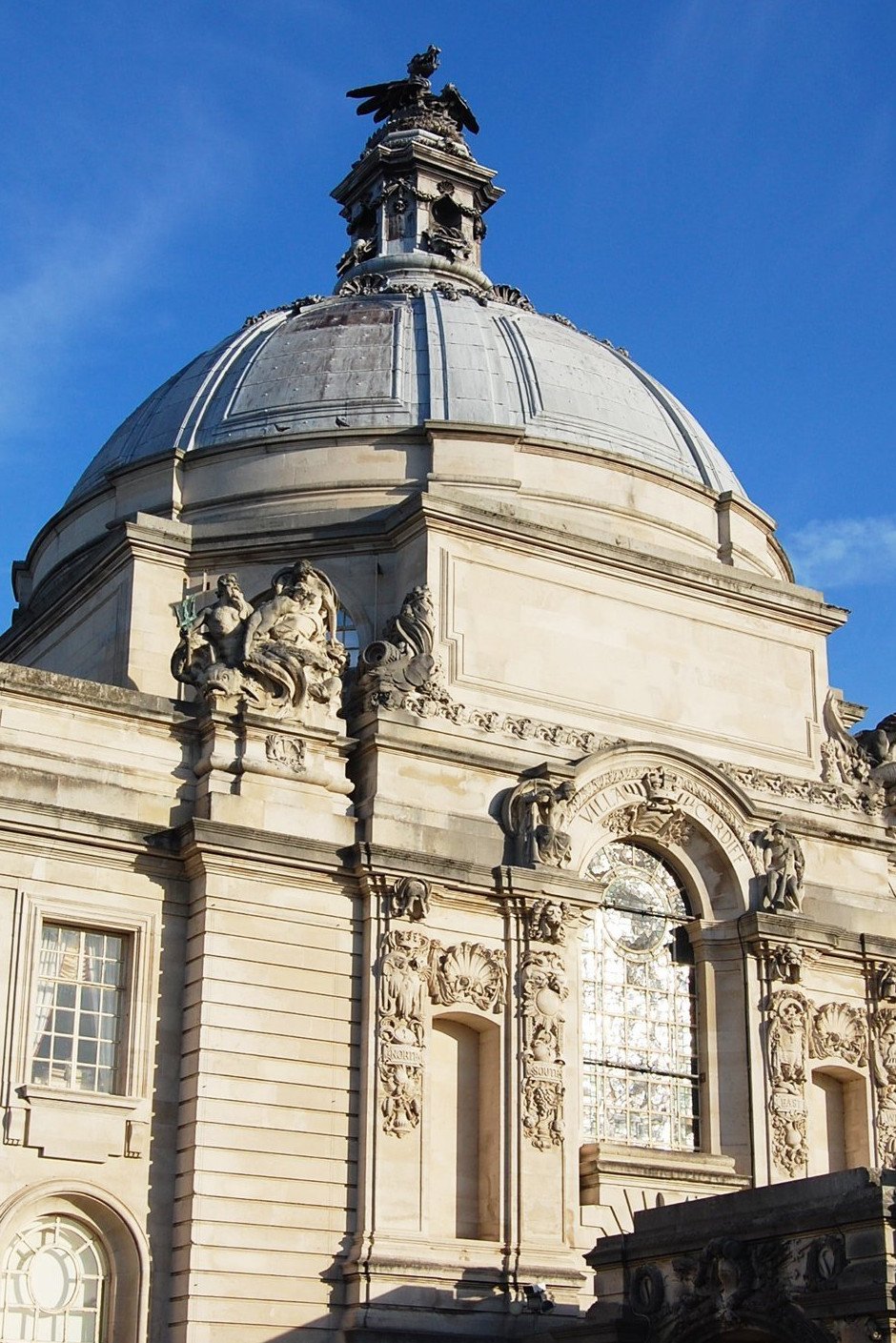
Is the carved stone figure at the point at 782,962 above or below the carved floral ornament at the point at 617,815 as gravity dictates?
below

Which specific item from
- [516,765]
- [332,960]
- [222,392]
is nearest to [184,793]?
[332,960]

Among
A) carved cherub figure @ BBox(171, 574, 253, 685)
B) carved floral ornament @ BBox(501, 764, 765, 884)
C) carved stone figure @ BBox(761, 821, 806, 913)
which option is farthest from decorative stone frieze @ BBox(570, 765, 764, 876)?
carved cherub figure @ BBox(171, 574, 253, 685)

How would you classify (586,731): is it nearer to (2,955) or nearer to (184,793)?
(184,793)

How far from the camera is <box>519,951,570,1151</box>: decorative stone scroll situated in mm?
31281

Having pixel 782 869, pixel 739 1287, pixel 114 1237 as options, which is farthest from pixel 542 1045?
pixel 114 1237

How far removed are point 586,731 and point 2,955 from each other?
11055 millimetres

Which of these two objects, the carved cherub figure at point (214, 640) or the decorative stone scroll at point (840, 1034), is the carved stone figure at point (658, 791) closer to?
the decorative stone scroll at point (840, 1034)

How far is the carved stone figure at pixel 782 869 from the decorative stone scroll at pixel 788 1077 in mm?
1478

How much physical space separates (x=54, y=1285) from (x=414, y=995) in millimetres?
6632

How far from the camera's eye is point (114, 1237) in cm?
2852

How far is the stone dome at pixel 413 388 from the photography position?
137 feet

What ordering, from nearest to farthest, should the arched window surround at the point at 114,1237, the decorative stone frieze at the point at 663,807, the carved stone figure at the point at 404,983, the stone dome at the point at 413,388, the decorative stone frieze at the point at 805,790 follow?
the arched window surround at the point at 114,1237
the carved stone figure at the point at 404,983
the decorative stone frieze at the point at 663,807
the decorative stone frieze at the point at 805,790
the stone dome at the point at 413,388

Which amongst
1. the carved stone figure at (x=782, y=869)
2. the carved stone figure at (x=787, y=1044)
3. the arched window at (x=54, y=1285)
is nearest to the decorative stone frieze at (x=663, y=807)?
the carved stone figure at (x=782, y=869)

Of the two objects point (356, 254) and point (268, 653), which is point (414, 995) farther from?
point (356, 254)
